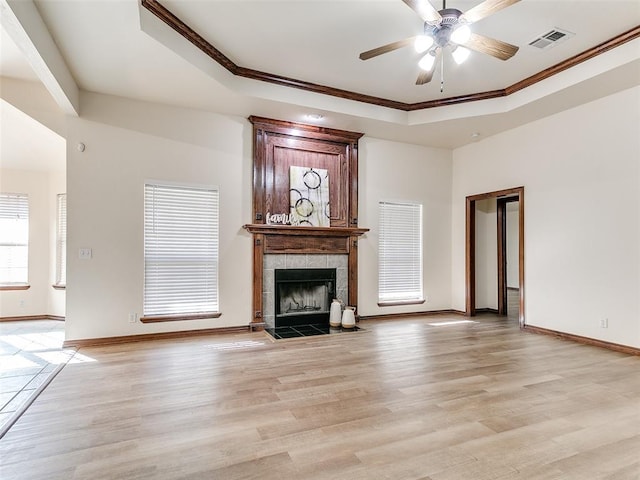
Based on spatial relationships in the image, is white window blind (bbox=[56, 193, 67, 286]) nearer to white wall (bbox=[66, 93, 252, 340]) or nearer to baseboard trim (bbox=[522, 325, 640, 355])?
white wall (bbox=[66, 93, 252, 340])

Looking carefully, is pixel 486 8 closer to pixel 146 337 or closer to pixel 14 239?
pixel 146 337

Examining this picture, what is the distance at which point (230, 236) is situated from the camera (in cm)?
494

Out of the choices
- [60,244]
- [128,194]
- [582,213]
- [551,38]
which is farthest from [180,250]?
[582,213]

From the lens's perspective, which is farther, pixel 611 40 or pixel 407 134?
pixel 407 134

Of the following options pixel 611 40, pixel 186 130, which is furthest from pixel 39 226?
pixel 611 40

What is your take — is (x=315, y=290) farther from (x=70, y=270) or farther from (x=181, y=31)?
(x=181, y=31)

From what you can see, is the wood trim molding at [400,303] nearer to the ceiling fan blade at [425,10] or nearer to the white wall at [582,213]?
the white wall at [582,213]

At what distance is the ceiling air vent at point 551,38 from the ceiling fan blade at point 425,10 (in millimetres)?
1575

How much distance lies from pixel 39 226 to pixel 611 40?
27.5 feet

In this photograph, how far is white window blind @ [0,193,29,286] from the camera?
5895 millimetres

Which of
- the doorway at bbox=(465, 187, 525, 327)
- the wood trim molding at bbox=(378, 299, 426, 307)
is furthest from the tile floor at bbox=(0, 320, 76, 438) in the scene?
the doorway at bbox=(465, 187, 525, 327)

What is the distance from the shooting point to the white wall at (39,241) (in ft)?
19.5

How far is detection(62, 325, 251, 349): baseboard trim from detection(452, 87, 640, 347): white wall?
4.33m

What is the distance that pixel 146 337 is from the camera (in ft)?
14.6
